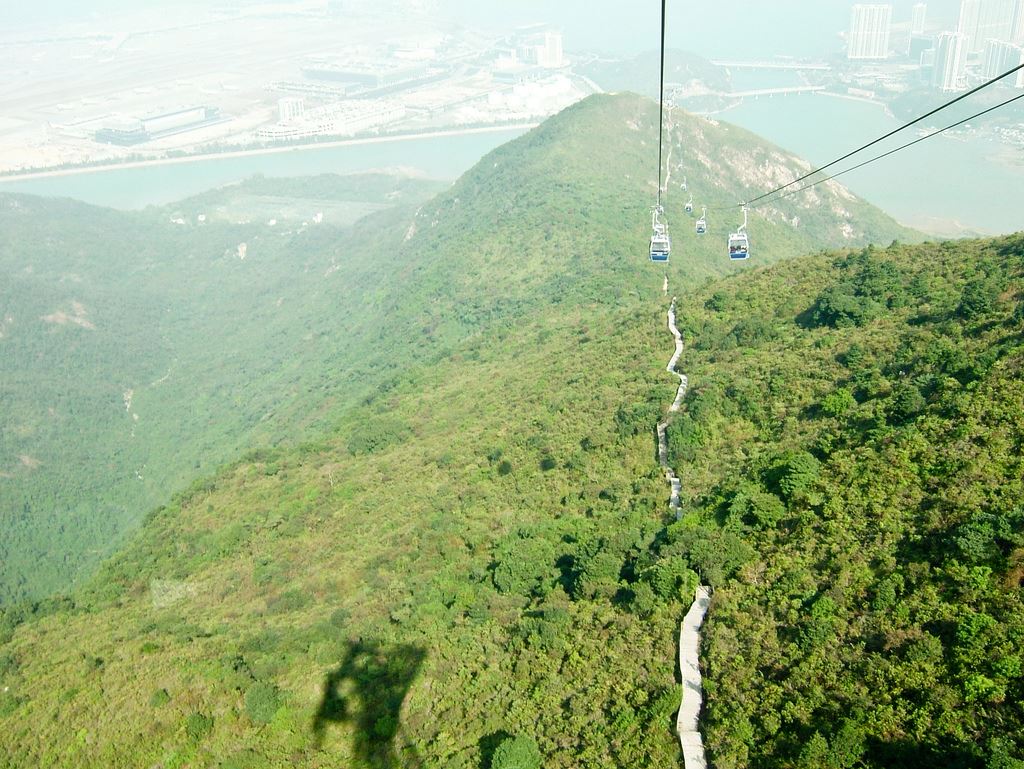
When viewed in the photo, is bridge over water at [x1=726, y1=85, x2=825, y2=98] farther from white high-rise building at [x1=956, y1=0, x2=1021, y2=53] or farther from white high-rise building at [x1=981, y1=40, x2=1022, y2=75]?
white high-rise building at [x1=956, y1=0, x2=1021, y2=53]

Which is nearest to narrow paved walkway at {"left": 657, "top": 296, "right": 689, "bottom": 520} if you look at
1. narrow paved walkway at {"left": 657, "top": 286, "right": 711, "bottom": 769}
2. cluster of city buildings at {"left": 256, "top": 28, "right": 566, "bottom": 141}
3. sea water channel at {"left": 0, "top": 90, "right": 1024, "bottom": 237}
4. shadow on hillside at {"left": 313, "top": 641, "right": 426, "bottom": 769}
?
narrow paved walkway at {"left": 657, "top": 286, "right": 711, "bottom": 769}

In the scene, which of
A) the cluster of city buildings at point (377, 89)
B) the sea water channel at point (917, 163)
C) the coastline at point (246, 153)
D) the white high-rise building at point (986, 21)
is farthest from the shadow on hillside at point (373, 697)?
the white high-rise building at point (986, 21)

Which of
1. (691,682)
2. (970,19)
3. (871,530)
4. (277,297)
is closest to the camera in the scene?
(691,682)

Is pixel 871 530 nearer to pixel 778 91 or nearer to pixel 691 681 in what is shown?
pixel 691 681

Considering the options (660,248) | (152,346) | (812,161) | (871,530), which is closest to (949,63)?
(812,161)

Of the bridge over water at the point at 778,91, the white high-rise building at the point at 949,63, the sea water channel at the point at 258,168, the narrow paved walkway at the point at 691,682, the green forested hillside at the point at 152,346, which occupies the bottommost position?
the green forested hillside at the point at 152,346

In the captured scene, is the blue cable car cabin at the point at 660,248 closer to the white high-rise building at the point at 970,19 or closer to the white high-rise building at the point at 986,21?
the white high-rise building at the point at 986,21
